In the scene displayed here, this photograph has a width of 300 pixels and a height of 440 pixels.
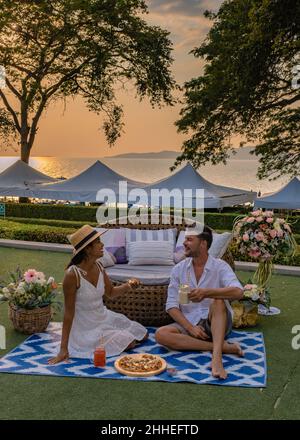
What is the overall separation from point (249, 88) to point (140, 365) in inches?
699

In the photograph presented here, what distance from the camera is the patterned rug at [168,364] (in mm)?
4898

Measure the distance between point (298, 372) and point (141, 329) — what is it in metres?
1.75

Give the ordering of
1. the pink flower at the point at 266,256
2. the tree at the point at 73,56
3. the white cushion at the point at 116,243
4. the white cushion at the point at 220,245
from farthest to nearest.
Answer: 1. the tree at the point at 73,56
2. the white cushion at the point at 116,243
3. the white cushion at the point at 220,245
4. the pink flower at the point at 266,256

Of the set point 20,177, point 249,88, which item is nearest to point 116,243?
point 20,177

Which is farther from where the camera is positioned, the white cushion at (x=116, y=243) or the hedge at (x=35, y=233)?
the hedge at (x=35, y=233)

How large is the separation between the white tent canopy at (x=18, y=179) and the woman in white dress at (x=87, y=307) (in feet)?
41.4

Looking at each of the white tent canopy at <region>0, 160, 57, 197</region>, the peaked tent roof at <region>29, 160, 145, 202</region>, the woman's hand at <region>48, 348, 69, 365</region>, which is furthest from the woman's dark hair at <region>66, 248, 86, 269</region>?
the white tent canopy at <region>0, 160, 57, 197</region>

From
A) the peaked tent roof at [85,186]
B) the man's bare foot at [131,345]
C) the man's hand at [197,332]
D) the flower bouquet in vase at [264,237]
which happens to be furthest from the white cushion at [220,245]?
the peaked tent roof at [85,186]

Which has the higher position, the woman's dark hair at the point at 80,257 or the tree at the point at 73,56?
the tree at the point at 73,56

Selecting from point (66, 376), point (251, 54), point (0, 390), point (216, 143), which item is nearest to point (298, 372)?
point (66, 376)

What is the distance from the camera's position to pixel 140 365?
5.12m

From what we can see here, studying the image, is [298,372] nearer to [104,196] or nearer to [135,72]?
[104,196]

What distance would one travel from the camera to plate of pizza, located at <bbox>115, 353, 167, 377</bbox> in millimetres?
4949

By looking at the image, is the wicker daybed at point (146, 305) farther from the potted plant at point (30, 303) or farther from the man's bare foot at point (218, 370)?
the man's bare foot at point (218, 370)
